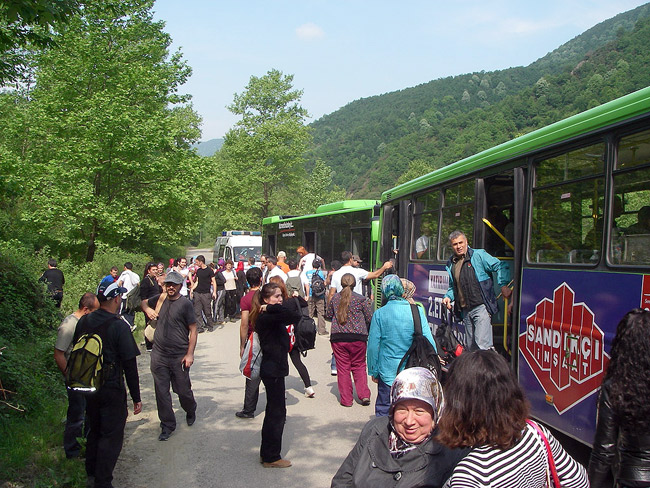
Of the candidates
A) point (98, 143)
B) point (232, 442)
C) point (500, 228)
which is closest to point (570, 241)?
point (500, 228)

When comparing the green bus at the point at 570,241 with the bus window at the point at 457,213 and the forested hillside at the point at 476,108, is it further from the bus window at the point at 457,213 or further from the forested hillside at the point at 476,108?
the forested hillside at the point at 476,108

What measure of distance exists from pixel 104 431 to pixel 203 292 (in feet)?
37.8

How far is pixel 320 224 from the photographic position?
2036cm

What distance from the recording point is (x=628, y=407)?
2.88 metres

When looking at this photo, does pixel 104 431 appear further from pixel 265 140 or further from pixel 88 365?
pixel 265 140

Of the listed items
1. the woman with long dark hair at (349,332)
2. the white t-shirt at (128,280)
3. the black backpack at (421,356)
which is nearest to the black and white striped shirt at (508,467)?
the black backpack at (421,356)

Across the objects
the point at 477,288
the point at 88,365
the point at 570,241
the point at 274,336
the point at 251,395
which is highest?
the point at 570,241

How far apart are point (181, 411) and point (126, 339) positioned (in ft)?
11.2

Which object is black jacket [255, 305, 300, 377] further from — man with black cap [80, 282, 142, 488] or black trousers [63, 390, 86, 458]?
black trousers [63, 390, 86, 458]

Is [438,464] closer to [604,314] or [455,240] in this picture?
[604,314]

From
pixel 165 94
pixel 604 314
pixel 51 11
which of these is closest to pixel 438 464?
pixel 604 314

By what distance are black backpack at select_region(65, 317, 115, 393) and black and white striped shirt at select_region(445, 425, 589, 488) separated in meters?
3.53

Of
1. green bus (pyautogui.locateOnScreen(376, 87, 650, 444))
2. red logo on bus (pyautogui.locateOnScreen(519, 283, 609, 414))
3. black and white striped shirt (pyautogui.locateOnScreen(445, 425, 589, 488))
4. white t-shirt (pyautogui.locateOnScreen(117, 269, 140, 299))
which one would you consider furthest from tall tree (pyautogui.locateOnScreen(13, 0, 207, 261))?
black and white striped shirt (pyautogui.locateOnScreen(445, 425, 589, 488))

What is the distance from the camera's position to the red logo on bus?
5.11 m
